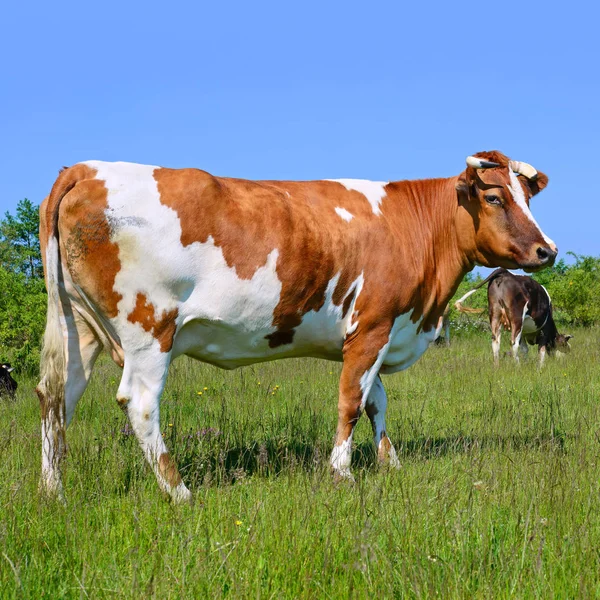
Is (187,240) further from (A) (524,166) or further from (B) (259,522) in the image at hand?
(A) (524,166)

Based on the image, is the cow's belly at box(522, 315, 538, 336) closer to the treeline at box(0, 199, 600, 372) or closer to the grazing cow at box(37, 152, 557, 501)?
the treeline at box(0, 199, 600, 372)

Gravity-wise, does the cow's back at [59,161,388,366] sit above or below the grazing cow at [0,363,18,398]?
above

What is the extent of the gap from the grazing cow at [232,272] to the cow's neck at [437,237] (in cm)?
7

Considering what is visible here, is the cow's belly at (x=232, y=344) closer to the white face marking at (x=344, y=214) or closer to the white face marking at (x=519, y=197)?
the white face marking at (x=344, y=214)

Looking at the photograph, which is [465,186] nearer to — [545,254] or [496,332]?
→ [545,254]

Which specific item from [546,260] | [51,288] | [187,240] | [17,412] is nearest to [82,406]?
[17,412]

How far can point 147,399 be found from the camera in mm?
4633

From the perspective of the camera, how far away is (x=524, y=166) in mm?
5793

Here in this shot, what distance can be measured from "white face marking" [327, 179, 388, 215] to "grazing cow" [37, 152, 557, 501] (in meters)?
0.01

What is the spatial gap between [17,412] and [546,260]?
18.4ft

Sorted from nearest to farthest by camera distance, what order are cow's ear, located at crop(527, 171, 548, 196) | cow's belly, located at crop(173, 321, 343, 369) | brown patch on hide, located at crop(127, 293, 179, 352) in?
brown patch on hide, located at crop(127, 293, 179, 352), cow's belly, located at crop(173, 321, 343, 369), cow's ear, located at crop(527, 171, 548, 196)

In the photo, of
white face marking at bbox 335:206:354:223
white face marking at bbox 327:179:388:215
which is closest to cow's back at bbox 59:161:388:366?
white face marking at bbox 335:206:354:223

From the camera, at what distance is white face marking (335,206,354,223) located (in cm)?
535

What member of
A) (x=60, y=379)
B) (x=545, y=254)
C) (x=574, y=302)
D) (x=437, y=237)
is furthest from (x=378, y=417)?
(x=574, y=302)
